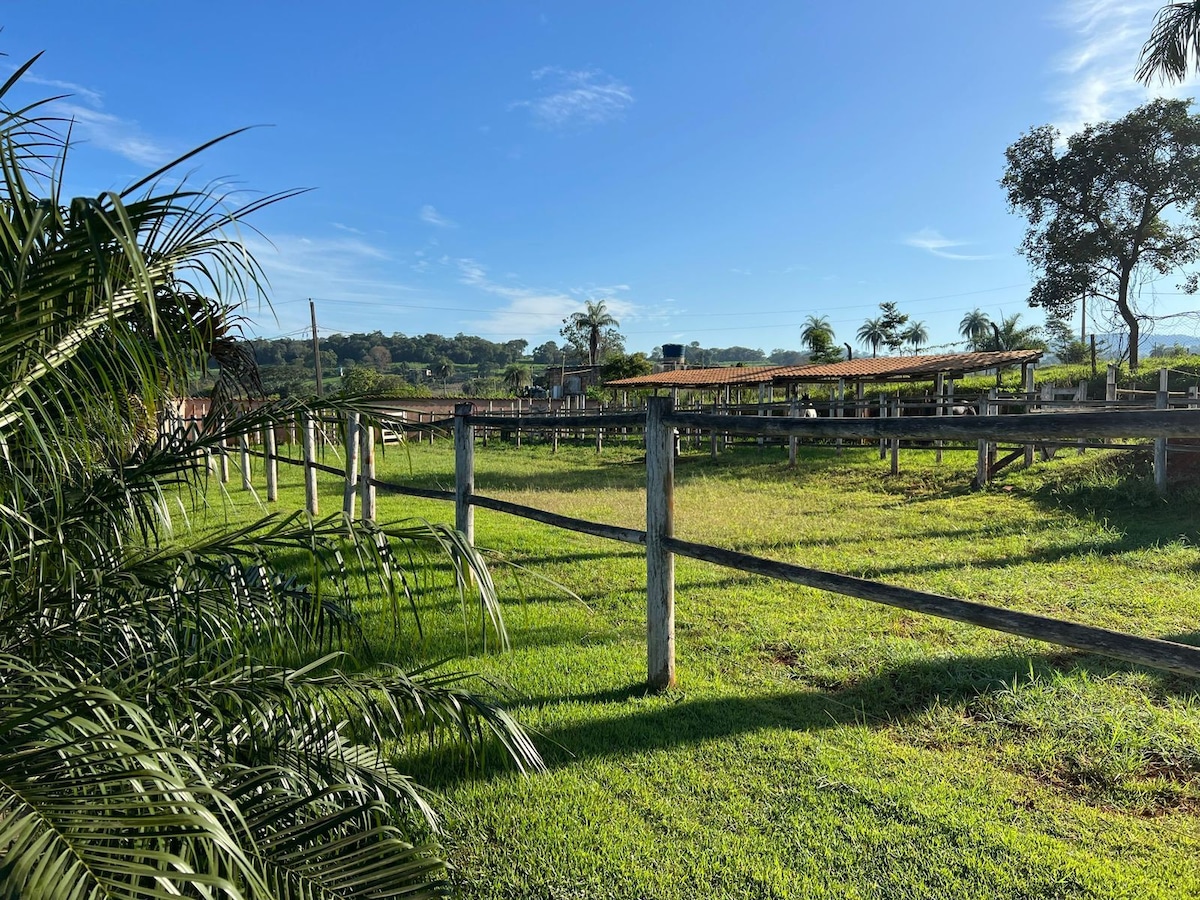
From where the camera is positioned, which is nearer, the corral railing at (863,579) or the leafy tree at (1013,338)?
the corral railing at (863,579)

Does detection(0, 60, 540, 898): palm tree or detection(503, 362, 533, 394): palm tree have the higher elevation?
detection(503, 362, 533, 394): palm tree

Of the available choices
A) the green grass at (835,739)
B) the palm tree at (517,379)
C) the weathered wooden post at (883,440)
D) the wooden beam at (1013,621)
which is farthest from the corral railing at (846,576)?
the palm tree at (517,379)

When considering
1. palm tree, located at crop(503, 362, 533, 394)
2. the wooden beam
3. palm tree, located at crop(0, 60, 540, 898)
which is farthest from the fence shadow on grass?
palm tree, located at crop(503, 362, 533, 394)

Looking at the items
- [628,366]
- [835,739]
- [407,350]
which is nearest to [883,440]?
[835,739]

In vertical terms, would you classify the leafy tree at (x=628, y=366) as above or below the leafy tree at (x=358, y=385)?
above

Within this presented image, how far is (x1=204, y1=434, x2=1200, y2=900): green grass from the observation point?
233 centimetres

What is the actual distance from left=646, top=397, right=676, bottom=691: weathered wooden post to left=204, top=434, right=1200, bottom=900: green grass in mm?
386

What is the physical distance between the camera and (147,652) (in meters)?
1.99

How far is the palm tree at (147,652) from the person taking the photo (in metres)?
1.11

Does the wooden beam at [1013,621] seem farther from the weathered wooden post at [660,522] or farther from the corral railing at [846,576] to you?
the weathered wooden post at [660,522]

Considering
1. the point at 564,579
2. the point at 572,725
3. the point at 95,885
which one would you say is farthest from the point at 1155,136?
the point at 95,885

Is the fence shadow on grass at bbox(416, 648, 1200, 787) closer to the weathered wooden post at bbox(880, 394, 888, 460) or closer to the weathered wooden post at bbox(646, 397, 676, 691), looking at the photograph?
the weathered wooden post at bbox(646, 397, 676, 691)

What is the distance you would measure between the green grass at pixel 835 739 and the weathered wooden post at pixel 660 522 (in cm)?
39

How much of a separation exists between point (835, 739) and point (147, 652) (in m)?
2.64
